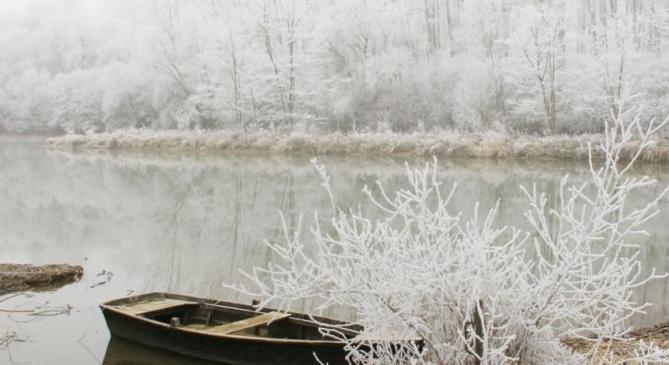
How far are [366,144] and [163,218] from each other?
41.9ft

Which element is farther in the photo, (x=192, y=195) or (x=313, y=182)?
(x=313, y=182)

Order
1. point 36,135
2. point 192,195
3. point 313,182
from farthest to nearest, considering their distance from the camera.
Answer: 1. point 36,135
2. point 313,182
3. point 192,195

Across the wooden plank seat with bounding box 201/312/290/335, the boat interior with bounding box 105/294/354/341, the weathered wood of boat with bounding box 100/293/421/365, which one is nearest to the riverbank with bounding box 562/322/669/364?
the weathered wood of boat with bounding box 100/293/421/365

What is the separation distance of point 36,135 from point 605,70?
37.3 meters

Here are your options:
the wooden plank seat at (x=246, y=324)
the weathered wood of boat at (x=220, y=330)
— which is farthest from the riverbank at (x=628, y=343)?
the wooden plank seat at (x=246, y=324)

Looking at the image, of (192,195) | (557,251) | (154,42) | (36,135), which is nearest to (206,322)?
(557,251)

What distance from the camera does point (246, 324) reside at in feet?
19.5

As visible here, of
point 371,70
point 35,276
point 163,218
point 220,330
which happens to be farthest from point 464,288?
point 371,70

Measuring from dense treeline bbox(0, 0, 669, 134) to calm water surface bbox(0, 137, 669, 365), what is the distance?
5.22m

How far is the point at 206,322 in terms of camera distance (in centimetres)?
661

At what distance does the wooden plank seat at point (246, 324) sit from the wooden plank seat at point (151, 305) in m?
0.74

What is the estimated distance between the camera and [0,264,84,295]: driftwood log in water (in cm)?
851

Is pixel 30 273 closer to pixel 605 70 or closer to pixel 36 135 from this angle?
pixel 605 70

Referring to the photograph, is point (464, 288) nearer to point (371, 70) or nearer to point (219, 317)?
point (219, 317)
